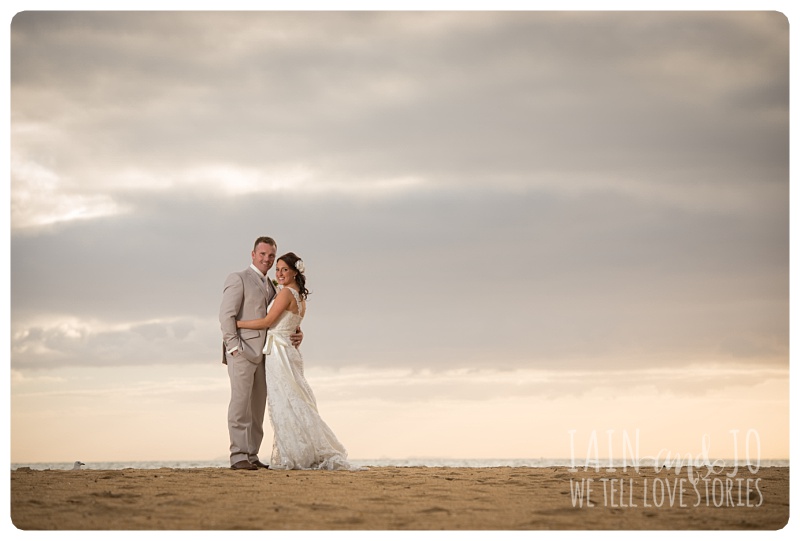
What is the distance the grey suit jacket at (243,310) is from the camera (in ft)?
34.3

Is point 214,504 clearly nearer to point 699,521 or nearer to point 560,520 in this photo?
point 560,520

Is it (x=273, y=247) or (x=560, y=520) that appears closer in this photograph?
(x=560, y=520)

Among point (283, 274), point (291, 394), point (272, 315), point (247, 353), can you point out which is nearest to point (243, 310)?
point (272, 315)

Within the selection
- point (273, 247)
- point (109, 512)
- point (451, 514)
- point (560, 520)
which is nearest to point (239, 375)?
point (273, 247)

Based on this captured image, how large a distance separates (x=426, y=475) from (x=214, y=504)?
3024 millimetres

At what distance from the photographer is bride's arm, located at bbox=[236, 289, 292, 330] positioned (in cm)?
1050

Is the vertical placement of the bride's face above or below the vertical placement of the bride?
above

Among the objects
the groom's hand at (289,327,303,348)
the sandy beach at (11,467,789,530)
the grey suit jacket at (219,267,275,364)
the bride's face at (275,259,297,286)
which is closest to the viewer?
the sandy beach at (11,467,789,530)

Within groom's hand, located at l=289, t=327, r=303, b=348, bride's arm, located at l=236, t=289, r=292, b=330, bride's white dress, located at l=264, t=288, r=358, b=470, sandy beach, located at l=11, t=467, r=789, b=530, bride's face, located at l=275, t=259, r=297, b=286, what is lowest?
sandy beach, located at l=11, t=467, r=789, b=530

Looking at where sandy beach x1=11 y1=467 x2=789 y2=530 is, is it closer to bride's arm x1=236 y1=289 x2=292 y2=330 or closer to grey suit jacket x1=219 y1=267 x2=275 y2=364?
grey suit jacket x1=219 y1=267 x2=275 y2=364

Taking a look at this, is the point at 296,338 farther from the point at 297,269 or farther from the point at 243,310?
the point at 297,269

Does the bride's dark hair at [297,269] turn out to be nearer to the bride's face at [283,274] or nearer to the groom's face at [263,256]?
the bride's face at [283,274]

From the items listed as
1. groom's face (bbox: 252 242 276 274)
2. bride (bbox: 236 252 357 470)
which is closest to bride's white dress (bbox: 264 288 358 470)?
bride (bbox: 236 252 357 470)

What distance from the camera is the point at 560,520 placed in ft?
22.9
